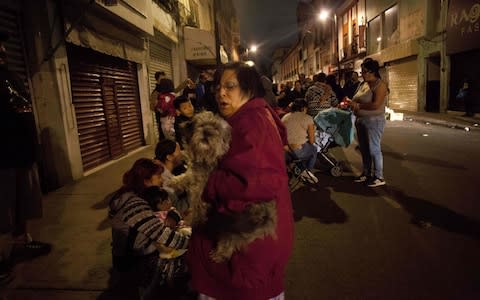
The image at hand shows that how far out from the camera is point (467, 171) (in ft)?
20.9

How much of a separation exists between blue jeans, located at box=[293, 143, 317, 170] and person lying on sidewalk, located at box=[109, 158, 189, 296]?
3594mm

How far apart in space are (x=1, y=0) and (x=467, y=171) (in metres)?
8.21

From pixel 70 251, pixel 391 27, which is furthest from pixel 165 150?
pixel 391 27

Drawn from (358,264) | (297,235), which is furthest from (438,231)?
(297,235)

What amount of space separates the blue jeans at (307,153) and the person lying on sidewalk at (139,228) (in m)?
3.59

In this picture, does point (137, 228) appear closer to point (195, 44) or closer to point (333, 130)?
point (333, 130)

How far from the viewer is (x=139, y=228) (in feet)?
8.52

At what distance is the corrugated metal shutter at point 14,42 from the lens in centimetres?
528

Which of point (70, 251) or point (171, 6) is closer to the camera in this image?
point (70, 251)

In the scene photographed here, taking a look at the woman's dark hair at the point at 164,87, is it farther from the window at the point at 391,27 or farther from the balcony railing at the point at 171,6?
the window at the point at 391,27

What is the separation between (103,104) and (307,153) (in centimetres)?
487

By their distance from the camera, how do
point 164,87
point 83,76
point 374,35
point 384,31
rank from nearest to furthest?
point 164,87, point 83,76, point 384,31, point 374,35

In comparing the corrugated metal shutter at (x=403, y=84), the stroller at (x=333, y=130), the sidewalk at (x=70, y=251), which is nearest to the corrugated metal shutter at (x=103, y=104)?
the sidewalk at (x=70, y=251)

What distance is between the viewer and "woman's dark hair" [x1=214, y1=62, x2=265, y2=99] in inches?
68.6
